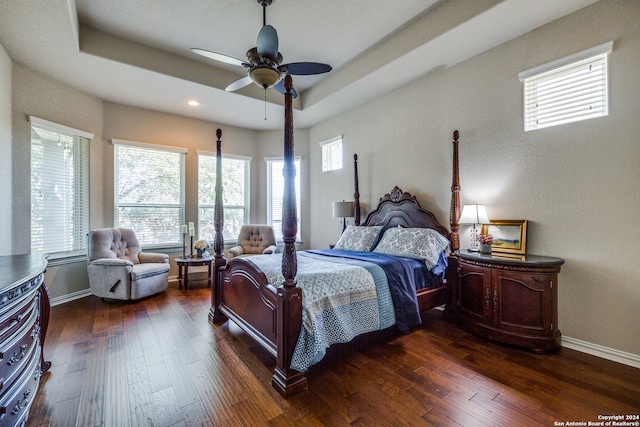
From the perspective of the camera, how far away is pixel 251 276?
2605 mm

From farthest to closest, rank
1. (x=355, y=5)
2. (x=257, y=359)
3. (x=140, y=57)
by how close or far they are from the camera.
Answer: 1. (x=140, y=57)
2. (x=355, y=5)
3. (x=257, y=359)

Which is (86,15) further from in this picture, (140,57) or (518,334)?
(518,334)

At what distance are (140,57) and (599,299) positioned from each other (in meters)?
5.50

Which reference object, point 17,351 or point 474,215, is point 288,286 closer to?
point 17,351

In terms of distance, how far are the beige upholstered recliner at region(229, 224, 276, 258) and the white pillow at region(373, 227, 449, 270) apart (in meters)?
2.34

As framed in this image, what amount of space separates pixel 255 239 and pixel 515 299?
410cm

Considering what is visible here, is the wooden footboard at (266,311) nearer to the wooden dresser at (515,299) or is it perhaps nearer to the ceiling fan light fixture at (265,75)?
the ceiling fan light fixture at (265,75)

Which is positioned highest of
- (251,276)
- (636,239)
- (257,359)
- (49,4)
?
(49,4)

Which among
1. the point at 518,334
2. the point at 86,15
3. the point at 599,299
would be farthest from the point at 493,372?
the point at 86,15

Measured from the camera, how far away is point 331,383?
81.7 inches

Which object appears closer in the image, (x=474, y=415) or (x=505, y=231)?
(x=474, y=415)

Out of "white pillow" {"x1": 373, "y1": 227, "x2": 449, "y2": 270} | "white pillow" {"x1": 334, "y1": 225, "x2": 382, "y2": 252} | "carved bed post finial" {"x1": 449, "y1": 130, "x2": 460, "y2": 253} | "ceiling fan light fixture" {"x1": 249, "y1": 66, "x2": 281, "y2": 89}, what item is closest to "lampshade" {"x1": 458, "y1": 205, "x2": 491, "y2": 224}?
"carved bed post finial" {"x1": 449, "y1": 130, "x2": 460, "y2": 253}

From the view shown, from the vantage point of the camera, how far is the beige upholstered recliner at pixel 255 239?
5.18 m

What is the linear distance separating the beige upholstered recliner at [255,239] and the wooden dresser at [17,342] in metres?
3.47
